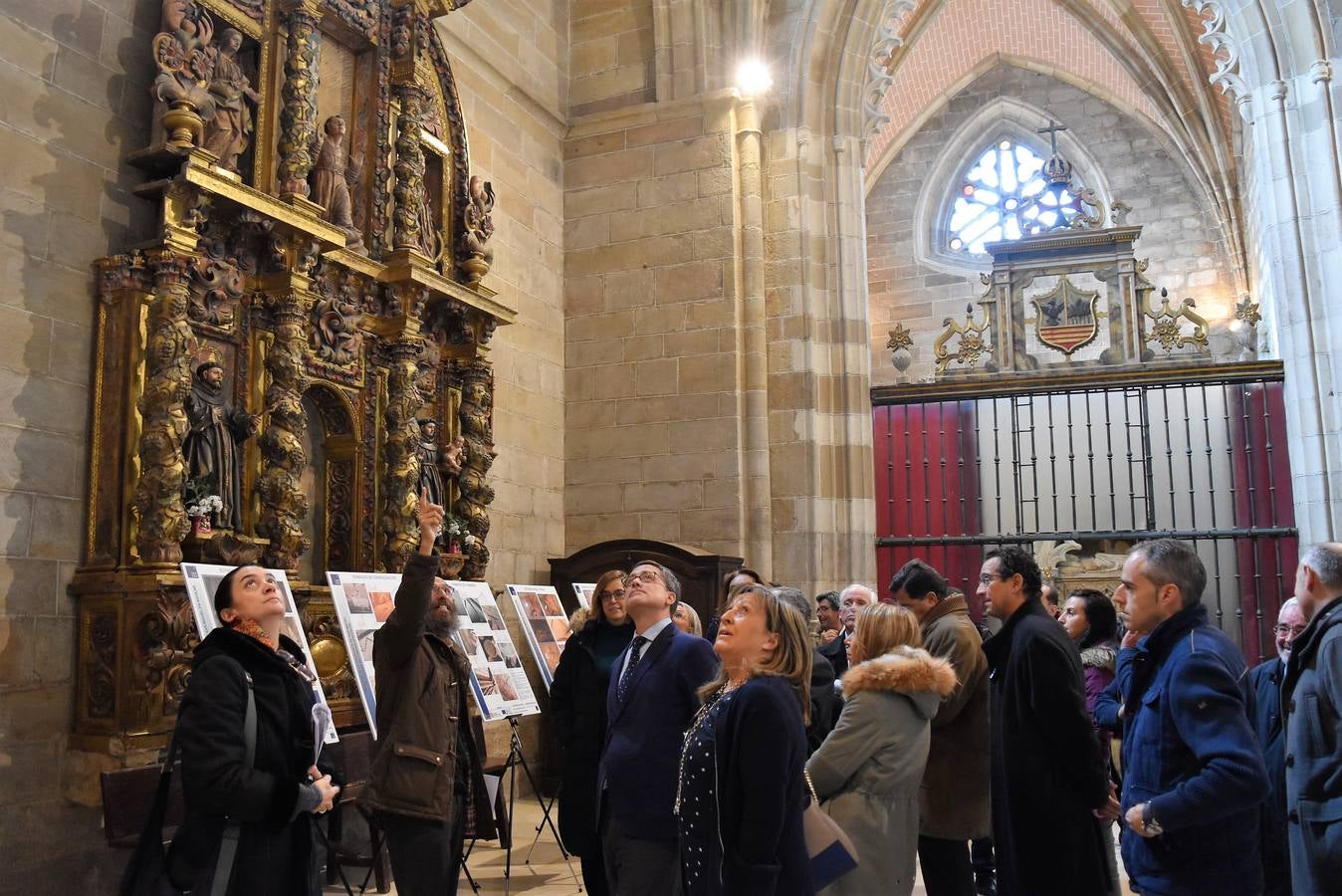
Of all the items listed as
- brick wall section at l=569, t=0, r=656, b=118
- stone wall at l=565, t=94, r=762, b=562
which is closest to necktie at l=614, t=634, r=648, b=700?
stone wall at l=565, t=94, r=762, b=562

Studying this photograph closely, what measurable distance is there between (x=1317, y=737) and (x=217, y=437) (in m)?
4.61

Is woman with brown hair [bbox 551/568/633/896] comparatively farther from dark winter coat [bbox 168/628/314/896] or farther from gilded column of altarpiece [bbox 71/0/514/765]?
gilded column of altarpiece [bbox 71/0/514/765]

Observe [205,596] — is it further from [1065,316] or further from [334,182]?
[1065,316]

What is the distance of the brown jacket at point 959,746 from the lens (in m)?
3.75

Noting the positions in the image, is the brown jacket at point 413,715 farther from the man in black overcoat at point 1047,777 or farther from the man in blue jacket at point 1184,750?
the man in blue jacket at point 1184,750

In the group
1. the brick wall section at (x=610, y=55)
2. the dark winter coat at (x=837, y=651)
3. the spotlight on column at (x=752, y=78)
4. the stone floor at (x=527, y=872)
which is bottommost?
the stone floor at (x=527, y=872)

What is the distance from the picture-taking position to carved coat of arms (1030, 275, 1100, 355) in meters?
12.7

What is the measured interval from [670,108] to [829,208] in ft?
5.16

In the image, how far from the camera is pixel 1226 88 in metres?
9.32

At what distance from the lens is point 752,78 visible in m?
9.30

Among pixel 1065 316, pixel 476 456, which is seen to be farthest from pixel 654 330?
pixel 1065 316

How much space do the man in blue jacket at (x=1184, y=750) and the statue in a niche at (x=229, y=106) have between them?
4.58 metres

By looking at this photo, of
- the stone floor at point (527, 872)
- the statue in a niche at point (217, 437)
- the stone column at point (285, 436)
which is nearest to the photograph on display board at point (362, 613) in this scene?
the stone column at point (285, 436)

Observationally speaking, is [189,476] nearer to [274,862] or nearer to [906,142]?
[274,862]
